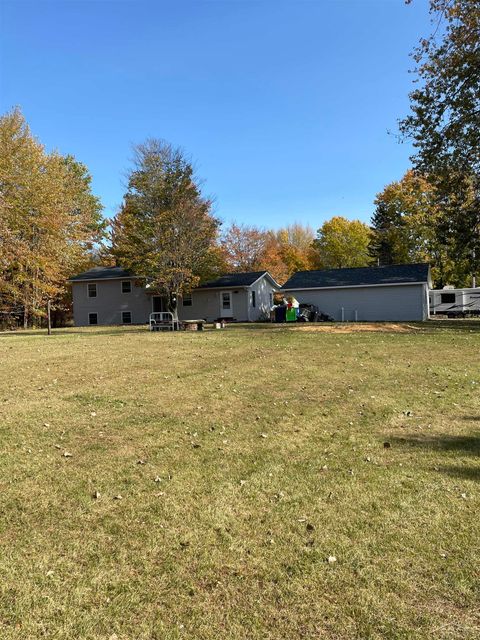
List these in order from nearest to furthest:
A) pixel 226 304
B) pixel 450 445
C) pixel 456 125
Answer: pixel 450 445, pixel 456 125, pixel 226 304

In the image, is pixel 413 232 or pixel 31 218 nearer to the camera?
pixel 31 218

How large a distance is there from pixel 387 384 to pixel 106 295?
2997 centimetres

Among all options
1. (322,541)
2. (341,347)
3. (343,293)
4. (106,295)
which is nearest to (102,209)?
(106,295)

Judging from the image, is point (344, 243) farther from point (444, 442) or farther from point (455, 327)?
point (444, 442)

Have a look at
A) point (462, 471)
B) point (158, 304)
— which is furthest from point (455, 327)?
point (158, 304)

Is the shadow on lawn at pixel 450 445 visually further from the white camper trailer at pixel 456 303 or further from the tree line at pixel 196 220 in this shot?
the white camper trailer at pixel 456 303

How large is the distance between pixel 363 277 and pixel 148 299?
53.3ft

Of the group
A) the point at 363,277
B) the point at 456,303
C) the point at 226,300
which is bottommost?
the point at 456,303

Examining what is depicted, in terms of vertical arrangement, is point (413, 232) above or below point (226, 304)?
above

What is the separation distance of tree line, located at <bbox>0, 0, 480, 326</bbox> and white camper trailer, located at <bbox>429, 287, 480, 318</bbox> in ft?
6.75

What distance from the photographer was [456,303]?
34875 mm

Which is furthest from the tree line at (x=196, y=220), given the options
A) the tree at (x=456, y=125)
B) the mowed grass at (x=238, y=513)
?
the mowed grass at (x=238, y=513)

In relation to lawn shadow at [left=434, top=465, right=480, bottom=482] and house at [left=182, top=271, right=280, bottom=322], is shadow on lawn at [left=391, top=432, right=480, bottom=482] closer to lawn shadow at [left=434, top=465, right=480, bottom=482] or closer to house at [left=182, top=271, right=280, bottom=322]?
lawn shadow at [left=434, top=465, right=480, bottom=482]

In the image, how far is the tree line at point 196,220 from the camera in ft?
56.4
